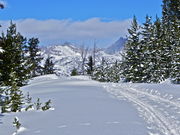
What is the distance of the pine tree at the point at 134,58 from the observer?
43688mm

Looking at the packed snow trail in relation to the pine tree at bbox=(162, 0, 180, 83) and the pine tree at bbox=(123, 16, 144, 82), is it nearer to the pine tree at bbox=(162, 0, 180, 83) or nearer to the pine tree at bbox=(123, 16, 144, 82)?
the pine tree at bbox=(162, 0, 180, 83)

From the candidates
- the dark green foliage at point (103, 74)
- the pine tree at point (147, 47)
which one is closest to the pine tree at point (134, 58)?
the pine tree at point (147, 47)

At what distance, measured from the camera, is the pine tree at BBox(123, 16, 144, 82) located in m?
43.7

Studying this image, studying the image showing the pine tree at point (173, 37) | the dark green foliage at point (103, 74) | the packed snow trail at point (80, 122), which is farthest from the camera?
the dark green foliage at point (103, 74)

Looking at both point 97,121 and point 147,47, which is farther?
point 147,47

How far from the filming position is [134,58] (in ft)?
146

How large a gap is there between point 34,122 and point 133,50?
35.3 m

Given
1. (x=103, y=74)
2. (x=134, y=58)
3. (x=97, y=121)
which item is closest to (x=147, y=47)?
(x=134, y=58)

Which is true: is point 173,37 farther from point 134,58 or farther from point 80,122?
point 80,122

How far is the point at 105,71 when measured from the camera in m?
69.7

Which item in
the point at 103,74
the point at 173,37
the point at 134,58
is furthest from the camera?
the point at 103,74

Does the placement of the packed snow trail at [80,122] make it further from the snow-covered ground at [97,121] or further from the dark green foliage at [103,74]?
the dark green foliage at [103,74]

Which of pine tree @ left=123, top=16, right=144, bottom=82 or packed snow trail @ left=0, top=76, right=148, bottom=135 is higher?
pine tree @ left=123, top=16, right=144, bottom=82

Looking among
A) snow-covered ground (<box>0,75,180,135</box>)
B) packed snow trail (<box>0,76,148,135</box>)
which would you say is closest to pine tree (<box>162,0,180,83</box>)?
snow-covered ground (<box>0,75,180,135</box>)
